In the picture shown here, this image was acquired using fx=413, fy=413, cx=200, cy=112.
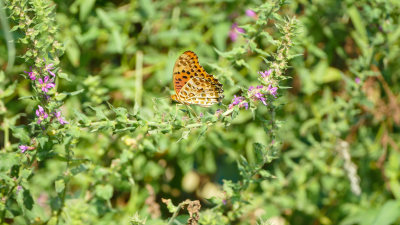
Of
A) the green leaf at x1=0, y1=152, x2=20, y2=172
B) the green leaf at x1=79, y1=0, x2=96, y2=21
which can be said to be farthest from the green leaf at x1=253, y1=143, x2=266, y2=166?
the green leaf at x1=79, y1=0, x2=96, y2=21

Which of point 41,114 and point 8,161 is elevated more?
point 41,114

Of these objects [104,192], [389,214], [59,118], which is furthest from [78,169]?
[389,214]

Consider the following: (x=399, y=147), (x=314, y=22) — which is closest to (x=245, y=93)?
(x=314, y=22)

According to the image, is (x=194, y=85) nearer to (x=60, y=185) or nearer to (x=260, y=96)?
(x=260, y=96)

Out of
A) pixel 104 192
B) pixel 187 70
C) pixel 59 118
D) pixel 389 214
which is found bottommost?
pixel 389 214

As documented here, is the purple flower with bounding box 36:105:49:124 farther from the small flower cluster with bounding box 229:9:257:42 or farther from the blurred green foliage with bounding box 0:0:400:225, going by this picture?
the small flower cluster with bounding box 229:9:257:42

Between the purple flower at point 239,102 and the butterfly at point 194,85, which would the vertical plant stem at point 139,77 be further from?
the purple flower at point 239,102

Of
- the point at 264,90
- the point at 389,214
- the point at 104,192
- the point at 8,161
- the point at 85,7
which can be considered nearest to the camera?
the point at 264,90

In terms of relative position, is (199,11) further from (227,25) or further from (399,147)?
(399,147)

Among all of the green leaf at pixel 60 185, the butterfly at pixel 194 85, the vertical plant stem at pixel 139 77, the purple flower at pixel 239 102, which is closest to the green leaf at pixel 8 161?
the green leaf at pixel 60 185
